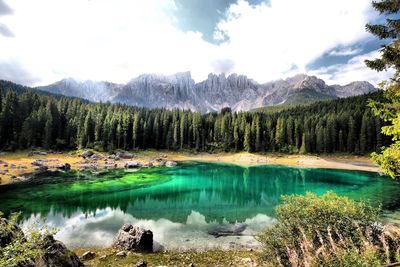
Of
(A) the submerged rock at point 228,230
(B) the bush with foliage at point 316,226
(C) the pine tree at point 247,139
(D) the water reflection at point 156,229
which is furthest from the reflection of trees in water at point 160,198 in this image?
(C) the pine tree at point 247,139

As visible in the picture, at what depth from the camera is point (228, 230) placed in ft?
94.3

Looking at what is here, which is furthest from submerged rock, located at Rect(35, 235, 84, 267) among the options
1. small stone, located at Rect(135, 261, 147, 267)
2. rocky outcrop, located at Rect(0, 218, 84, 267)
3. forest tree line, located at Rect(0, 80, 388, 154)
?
forest tree line, located at Rect(0, 80, 388, 154)

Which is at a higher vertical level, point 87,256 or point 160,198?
point 87,256

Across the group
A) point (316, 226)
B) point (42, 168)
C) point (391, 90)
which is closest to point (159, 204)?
point (316, 226)

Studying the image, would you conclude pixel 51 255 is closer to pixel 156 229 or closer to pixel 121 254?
pixel 121 254

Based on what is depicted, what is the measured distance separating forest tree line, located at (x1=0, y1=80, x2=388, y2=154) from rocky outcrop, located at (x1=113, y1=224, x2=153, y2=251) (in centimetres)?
8722

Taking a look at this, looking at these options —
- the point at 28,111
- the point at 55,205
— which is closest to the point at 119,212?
the point at 55,205

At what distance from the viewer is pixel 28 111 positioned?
104188mm

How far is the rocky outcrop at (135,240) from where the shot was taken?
22.4 m

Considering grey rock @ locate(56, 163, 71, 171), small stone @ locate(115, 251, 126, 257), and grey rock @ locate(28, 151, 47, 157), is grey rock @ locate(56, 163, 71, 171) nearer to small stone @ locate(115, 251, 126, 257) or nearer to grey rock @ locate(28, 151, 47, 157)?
grey rock @ locate(28, 151, 47, 157)

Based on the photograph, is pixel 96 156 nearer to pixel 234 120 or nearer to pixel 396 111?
pixel 234 120

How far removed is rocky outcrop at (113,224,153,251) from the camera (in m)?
22.4

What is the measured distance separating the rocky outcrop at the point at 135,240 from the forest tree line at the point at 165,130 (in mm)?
87216

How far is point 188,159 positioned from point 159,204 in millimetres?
80045
